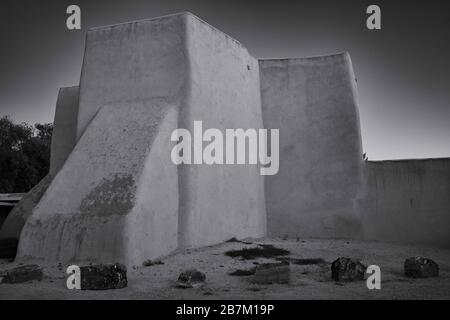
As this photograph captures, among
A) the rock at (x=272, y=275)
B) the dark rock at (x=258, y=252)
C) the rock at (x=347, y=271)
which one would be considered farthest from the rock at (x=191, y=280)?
the dark rock at (x=258, y=252)

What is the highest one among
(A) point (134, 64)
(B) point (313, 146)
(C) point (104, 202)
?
(A) point (134, 64)

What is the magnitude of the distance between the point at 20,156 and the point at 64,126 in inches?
571

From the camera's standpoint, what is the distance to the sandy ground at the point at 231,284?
5.20 meters

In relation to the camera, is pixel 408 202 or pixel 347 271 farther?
pixel 408 202

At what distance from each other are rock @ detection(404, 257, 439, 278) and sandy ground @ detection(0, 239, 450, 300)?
4.7 inches

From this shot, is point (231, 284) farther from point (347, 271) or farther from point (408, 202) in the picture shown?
point (408, 202)

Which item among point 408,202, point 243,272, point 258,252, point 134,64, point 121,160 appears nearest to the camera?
point 243,272

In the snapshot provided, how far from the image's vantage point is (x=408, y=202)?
10.5 meters

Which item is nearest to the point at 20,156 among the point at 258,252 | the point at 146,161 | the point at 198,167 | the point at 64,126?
the point at 64,126

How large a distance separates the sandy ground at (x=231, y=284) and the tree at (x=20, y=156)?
63.3 ft

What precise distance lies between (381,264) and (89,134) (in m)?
6.21

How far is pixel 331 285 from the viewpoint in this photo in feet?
18.9
